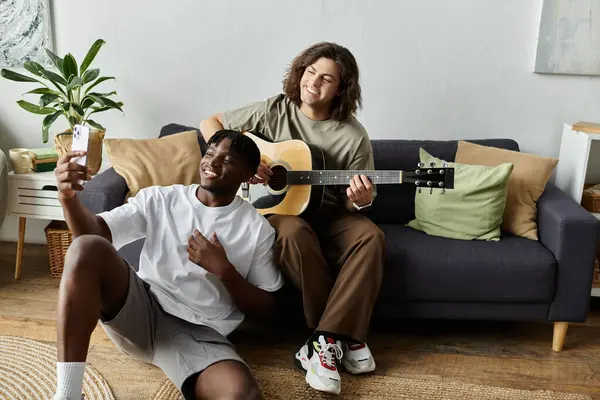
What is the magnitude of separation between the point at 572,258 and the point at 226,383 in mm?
1290

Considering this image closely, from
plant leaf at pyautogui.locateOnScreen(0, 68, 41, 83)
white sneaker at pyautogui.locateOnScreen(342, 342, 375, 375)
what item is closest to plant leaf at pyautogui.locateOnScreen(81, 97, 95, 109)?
plant leaf at pyautogui.locateOnScreen(0, 68, 41, 83)

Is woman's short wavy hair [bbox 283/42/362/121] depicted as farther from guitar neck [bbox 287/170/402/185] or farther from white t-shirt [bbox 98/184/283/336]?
white t-shirt [bbox 98/184/283/336]

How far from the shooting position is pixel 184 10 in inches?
110

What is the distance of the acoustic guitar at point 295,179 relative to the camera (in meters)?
2.14

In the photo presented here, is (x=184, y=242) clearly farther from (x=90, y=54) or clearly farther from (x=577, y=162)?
(x=577, y=162)

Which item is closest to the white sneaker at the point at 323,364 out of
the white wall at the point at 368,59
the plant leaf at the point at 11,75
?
the white wall at the point at 368,59

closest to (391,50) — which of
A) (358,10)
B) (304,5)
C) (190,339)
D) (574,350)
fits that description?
(358,10)

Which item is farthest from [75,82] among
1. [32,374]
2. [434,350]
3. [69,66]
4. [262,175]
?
[434,350]

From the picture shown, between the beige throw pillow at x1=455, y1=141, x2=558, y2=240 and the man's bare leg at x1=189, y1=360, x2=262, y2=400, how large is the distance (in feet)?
4.10

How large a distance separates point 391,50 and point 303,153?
869mm

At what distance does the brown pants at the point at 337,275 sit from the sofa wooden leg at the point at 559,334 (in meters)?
0.71

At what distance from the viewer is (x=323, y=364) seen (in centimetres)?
192

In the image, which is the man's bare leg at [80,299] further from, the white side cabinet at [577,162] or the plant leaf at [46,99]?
the white side cabinet at [577,162]

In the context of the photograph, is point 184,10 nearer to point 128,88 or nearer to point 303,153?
Answer: point 128,88
